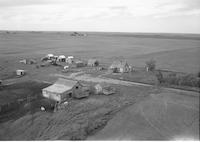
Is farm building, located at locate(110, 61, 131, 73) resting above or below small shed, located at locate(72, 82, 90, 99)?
above

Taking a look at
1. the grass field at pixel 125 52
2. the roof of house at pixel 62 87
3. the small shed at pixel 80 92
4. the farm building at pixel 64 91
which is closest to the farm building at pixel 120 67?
the grass field at pixel 125 52

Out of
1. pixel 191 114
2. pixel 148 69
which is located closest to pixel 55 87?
pixel 191 114

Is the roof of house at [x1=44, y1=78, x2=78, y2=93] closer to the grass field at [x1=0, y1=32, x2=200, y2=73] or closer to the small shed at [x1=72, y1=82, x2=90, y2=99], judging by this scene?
the small shed at [x1=72, y1=82, x2=90, y2=99]

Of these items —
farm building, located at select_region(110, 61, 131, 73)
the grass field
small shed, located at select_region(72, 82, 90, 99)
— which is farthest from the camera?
the grass field

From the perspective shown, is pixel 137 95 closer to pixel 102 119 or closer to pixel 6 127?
pixel 102 119

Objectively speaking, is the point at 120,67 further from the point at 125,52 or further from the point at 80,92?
the point at 125,52

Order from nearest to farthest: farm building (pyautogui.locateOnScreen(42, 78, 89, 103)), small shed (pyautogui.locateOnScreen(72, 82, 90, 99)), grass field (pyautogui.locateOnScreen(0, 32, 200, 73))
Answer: farm building (pyautogui.locateOnScreen(42, 78, 89, 103))
small shed (pyautogui.locateOnScreen(72, 82, 90, 99))
grass field (pyautogui.locateOnScreen(0, 32, 200, 73))

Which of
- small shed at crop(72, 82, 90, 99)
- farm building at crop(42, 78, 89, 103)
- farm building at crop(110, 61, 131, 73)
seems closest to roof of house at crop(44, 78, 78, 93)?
farm building at crop(42, 78, 89, 103)

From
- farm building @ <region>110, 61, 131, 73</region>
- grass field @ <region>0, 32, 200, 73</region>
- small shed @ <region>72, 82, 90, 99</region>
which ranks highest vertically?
grass field @ <region>0, 32, 200, 73</region>

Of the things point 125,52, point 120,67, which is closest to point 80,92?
point 120,67
